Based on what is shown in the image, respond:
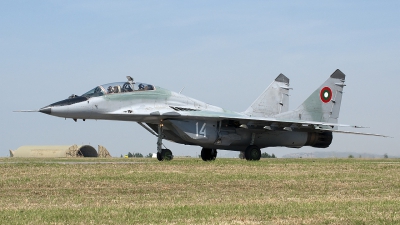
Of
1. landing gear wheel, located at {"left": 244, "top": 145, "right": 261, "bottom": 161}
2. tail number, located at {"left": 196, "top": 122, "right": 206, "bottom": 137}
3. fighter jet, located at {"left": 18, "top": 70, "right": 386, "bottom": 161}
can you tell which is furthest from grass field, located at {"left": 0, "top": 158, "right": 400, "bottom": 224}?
landing gear wheel, located at {"left": 244, "top": 145, "right": 261, "bottom": 161}

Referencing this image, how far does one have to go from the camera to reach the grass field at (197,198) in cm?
848

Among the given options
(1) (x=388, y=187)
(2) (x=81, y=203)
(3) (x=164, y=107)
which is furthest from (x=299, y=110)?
(2) (x=81, y=203)

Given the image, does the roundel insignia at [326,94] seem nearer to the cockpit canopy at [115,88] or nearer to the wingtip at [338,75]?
the wingtip at [338,75]

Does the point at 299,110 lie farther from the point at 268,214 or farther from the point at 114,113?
the point at 268,214

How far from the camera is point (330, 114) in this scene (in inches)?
1181

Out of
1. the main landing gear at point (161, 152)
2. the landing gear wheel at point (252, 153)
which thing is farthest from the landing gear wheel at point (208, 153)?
the main landing gear at point (161, 152)

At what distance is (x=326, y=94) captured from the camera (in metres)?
29.9

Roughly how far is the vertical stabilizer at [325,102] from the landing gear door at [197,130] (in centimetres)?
529

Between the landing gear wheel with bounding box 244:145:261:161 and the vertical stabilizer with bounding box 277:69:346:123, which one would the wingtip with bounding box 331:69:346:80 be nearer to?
the vertical stabilizer with bounding box 277:69:346:123

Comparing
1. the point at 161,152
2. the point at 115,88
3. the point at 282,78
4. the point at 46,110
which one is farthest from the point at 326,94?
the point at 46,110

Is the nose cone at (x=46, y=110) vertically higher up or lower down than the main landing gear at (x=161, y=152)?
higher up

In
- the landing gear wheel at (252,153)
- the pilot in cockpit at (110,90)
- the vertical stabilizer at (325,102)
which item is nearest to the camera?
the pilot in cockpit at (110,90)

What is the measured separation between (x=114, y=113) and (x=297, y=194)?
530 inches

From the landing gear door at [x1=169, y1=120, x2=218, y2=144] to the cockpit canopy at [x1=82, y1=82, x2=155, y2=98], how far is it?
193 cm
